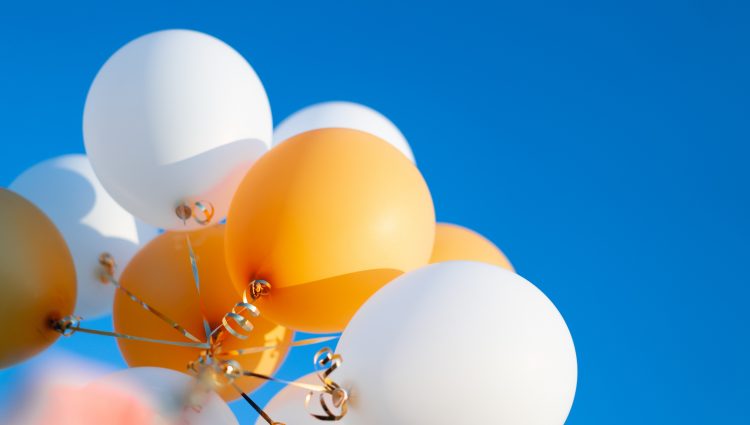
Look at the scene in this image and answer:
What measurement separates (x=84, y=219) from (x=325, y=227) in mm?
1243

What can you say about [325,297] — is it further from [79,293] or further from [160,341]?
[79,293]

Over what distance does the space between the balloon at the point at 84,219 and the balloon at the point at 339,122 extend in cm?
65

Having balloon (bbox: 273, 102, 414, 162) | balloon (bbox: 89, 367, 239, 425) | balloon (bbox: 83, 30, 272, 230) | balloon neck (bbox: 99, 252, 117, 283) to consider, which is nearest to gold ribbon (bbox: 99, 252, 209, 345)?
balloon neck (bbox: 99, 252, 117, 283)

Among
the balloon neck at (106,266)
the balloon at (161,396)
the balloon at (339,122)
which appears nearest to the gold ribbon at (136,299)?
the balloon neck at (106,266)

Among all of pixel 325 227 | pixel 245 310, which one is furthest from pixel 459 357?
pixel 245 310

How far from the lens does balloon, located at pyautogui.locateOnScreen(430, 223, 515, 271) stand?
223cm

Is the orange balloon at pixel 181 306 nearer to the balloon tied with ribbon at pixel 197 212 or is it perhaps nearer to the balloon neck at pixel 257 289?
the balloon tied with ribbon at pixel 197 212

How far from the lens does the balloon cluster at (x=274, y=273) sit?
1.51m

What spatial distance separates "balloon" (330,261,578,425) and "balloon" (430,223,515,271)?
607mm

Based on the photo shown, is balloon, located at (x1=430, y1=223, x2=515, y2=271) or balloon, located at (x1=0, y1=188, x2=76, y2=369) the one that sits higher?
balloon, located at (x1=430, y1=223, x2=515, y2=271)

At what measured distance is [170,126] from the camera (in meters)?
1.97

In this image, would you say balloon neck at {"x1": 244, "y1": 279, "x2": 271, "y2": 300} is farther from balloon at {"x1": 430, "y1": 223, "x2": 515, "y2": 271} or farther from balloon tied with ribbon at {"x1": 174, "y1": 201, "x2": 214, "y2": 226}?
balloon at {"x1": 430, "y1": 223, "x2": 515, "y2": 271}

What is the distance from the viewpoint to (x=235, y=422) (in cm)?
188

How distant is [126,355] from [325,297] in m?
0.82
